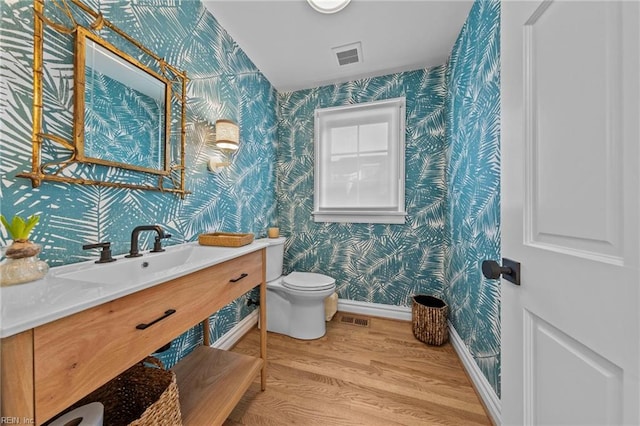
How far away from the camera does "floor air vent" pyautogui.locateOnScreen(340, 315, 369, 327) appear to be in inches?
80.4

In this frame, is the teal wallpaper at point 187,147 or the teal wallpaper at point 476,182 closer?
the teal wallpaper at point 187,147

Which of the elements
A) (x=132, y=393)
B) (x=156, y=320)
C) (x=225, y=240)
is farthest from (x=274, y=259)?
(x=156, y=320)

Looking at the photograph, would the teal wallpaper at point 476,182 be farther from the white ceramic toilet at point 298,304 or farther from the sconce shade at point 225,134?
the sconce shade at point 225,134

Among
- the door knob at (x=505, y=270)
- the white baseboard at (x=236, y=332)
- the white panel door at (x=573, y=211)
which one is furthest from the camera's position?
the white baseboard at (x=236, y=332)

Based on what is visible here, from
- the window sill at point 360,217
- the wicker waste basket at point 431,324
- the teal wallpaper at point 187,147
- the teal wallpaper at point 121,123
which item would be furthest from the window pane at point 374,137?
the teal wallpaper at point 121,123

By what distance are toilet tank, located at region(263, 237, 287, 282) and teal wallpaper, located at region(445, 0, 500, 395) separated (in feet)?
4.80

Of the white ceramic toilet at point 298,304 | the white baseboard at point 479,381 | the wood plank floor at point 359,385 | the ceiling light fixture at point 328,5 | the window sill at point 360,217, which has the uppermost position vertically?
the ceiling light fixture at point 328,5

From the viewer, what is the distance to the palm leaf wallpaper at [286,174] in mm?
802

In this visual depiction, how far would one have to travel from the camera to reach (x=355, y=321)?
6.86ft

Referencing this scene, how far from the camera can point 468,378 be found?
1.39 meters

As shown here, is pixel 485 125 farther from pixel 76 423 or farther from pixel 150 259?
pixel 76 423

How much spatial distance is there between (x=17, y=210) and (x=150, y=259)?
1.36ft

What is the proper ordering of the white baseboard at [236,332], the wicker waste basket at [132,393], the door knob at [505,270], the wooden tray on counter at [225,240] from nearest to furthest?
the door knob at [505,270] → the wicker waste basket at [132,393] → the wooden tray on counter at [225,240] → the white baseboard at [236,332]

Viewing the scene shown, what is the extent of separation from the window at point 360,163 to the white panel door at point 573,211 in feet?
5.09
